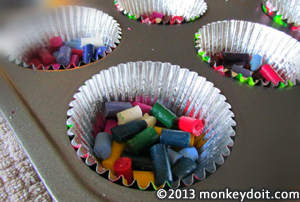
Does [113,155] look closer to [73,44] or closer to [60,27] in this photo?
[73,44]

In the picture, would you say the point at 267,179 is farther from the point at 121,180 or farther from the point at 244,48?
the point at 244,48

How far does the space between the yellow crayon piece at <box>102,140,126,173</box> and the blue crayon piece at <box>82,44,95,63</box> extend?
18.4 inches

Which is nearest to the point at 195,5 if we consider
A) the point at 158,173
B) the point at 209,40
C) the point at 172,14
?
the point at 172,14

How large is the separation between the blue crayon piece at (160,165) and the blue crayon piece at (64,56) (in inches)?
24.9

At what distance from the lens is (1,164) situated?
30.7 inches

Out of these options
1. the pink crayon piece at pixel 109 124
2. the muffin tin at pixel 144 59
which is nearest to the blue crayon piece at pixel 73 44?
the muffin tin at pixel 144 59

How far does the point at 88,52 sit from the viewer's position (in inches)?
44.6

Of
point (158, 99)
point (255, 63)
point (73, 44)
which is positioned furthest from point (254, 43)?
point (73, 44)

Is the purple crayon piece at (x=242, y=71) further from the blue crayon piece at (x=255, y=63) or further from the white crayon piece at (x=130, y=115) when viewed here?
the white crayon piece at (x=130, y=115)

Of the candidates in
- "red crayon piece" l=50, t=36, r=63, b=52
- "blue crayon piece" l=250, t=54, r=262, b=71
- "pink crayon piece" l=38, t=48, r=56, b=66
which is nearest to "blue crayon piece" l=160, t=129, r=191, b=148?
"blue crayon piece" l=250, t=54, r=262, b=71

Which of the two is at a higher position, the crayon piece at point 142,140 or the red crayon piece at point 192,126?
the red crayon piece at point 192,126

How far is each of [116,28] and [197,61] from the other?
43 cm

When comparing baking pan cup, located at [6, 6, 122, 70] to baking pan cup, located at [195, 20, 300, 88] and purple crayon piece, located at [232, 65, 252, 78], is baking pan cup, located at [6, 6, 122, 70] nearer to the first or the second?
baking pan cup, located at [195, 20, 300, 88]

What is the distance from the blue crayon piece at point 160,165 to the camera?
687 millimetres
